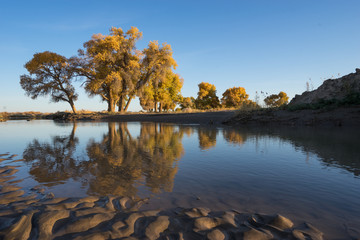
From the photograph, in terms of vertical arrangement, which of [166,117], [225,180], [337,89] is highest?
[337,89]

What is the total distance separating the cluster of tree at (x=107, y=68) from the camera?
31016mm

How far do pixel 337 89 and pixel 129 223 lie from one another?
20.3 metres

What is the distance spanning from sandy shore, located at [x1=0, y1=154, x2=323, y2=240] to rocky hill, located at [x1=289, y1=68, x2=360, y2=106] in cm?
1748

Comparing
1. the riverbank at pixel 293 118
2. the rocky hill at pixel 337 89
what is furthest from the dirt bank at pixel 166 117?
the rocky hill at pixel 337 89

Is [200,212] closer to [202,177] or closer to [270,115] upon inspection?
[202,177]

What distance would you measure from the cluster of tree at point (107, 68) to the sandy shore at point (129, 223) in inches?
1161

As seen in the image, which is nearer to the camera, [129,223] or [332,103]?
[129,223]

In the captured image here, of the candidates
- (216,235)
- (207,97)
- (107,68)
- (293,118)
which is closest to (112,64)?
(107,68)

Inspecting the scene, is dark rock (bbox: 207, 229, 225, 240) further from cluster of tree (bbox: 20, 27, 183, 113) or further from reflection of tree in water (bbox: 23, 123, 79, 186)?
cluster of tree (bbox: 20, 27, 183, 113)

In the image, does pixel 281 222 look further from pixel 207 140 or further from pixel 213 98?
pixel 213 98

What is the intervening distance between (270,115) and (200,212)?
16.0 m

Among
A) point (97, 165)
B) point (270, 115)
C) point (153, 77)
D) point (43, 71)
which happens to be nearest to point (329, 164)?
point (97, 165)

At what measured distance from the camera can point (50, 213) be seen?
2.18 metres

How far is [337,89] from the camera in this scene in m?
17.1
